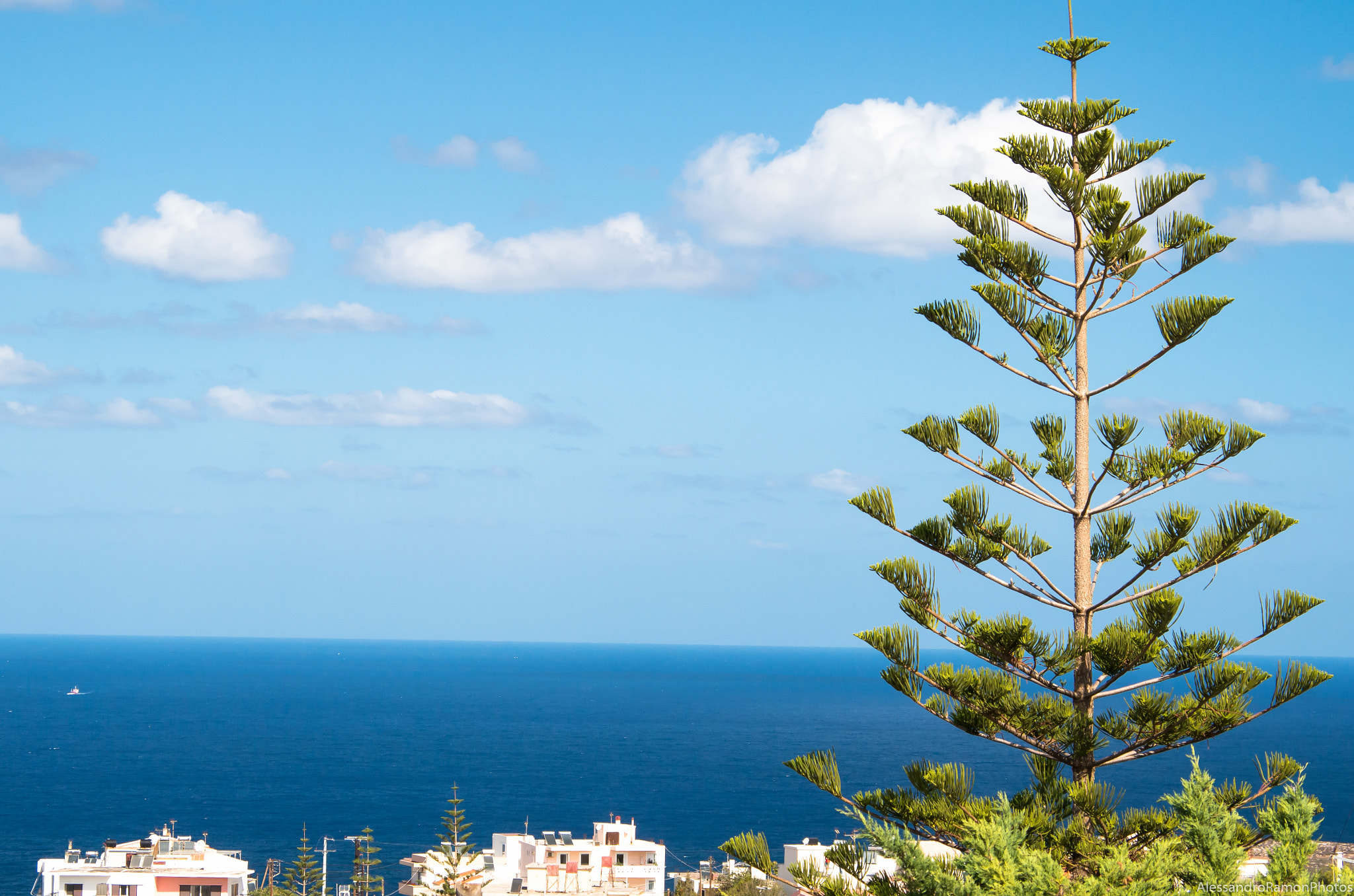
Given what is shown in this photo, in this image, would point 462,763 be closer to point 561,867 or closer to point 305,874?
point 561,867

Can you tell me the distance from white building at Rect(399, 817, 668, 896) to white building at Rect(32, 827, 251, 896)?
4.50 m

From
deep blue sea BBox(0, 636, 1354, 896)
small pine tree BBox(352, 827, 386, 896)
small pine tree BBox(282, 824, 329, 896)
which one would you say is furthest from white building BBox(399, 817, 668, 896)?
deep blue sea BBox(0, 636, 1354, 896)

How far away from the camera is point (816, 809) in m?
62.0

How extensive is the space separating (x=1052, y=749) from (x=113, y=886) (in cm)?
2657

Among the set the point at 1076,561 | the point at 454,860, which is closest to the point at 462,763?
the point at 454,860

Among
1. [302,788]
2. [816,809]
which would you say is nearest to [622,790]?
[816,809]

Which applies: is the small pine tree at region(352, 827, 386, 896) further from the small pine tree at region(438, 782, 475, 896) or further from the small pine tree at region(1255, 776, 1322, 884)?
the small pine tree at region(1255, 776, 1322, 884)

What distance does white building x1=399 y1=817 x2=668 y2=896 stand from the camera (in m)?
31.5

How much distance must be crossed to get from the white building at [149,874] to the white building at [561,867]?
14.8 ft

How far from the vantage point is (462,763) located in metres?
79.1

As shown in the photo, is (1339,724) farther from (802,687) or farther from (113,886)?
(113,886)

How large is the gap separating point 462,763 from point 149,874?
166 feet

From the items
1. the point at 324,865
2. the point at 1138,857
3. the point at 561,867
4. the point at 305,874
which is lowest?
the point at 324,865

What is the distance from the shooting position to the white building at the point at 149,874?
29250mm
